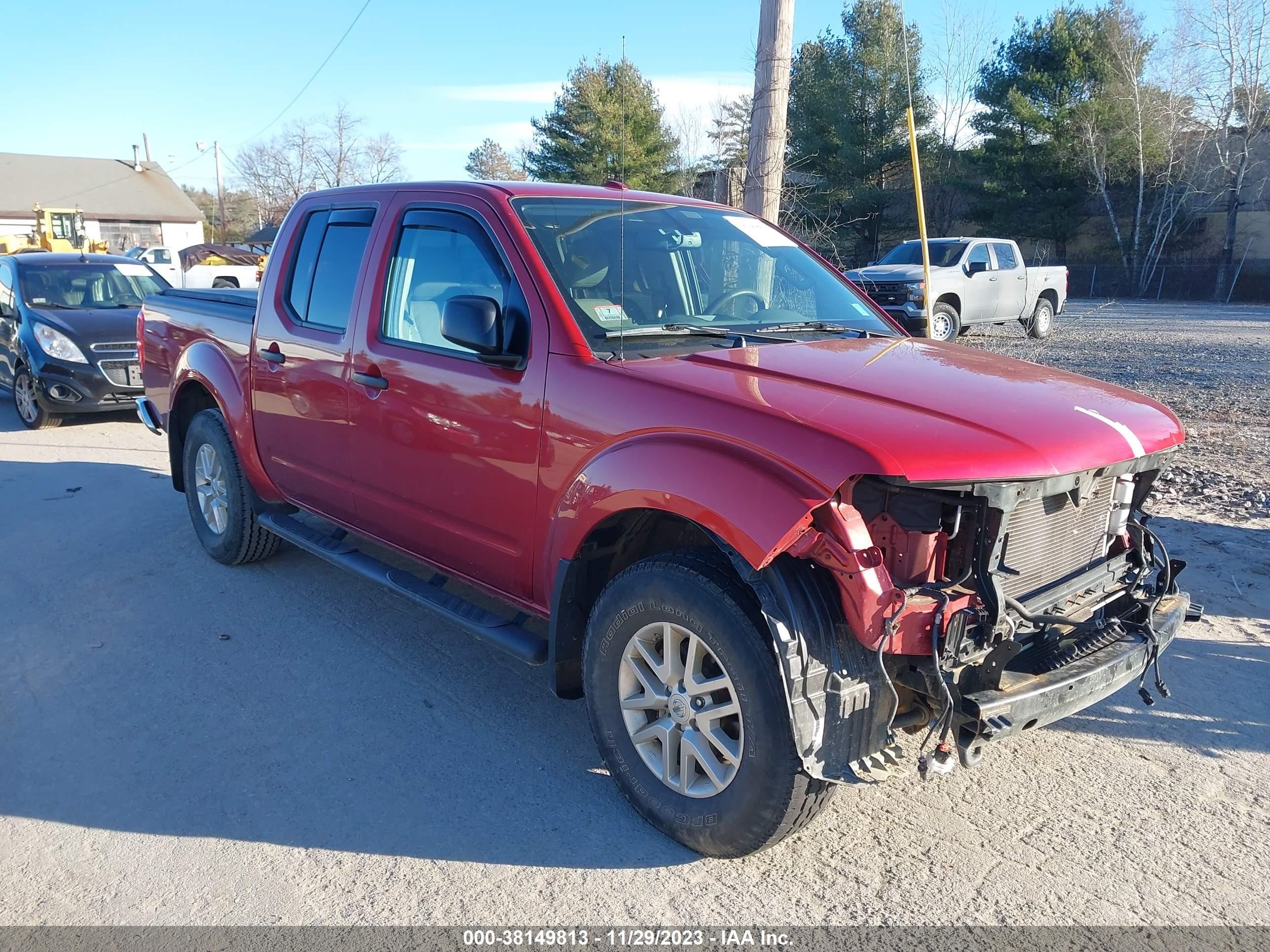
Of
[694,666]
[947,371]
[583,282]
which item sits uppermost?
[583,282]

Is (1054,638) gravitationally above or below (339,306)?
below

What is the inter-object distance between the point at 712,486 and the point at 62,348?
982 centimetres

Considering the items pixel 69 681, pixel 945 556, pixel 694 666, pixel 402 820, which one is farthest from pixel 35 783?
pixel 945 556

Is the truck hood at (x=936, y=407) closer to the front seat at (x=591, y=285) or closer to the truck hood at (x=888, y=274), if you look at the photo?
the front seat at (x=591, y=285)

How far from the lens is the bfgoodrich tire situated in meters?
2.74

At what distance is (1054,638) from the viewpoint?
3.03 m

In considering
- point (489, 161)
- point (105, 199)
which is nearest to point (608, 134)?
point (489, 161)

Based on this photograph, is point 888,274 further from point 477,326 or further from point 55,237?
point 55,237

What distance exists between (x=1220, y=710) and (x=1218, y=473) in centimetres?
413

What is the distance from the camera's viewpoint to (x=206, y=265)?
3300 cm

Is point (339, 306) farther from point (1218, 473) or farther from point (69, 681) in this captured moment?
point (1218, 473)

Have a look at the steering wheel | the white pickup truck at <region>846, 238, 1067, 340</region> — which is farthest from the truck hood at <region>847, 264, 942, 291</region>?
the steering wheel

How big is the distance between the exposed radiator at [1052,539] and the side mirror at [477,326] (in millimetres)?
1818

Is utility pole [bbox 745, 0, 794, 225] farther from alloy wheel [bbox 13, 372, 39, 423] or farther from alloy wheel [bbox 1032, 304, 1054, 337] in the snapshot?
alloy wheel [bbox 1032, 304, 1054, 337]
